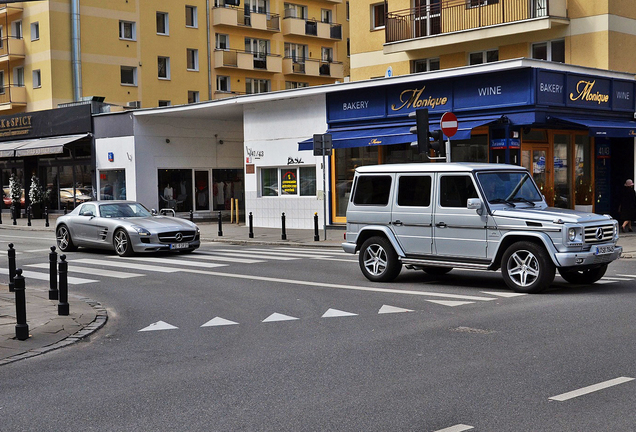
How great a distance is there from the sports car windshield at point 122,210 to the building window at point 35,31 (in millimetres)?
29145

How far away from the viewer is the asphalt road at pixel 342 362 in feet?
18.3

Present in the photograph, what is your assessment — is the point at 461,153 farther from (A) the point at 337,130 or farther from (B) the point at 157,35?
(B) the point at 157,35

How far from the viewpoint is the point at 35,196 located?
127ft

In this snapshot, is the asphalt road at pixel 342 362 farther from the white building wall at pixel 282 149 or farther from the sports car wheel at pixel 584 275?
the white building wall at pixel 282 149

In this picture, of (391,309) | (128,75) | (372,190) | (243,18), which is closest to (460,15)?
(372,190)

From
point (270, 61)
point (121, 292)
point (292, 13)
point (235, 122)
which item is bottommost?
point (121, 292)

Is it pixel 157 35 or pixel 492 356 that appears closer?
pixel 492 356

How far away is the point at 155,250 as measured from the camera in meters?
18.6

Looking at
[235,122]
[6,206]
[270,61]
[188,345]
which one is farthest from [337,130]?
[270,61]

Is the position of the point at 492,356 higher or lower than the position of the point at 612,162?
lower

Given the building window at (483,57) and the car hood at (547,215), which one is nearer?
the car hood at (547,215)

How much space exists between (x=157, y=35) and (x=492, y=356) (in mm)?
45047

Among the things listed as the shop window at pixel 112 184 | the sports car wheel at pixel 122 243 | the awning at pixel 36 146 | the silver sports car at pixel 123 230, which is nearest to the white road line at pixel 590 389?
the silver sports car at pixel 123 230

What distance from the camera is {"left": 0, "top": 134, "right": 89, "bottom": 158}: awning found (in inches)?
1441
